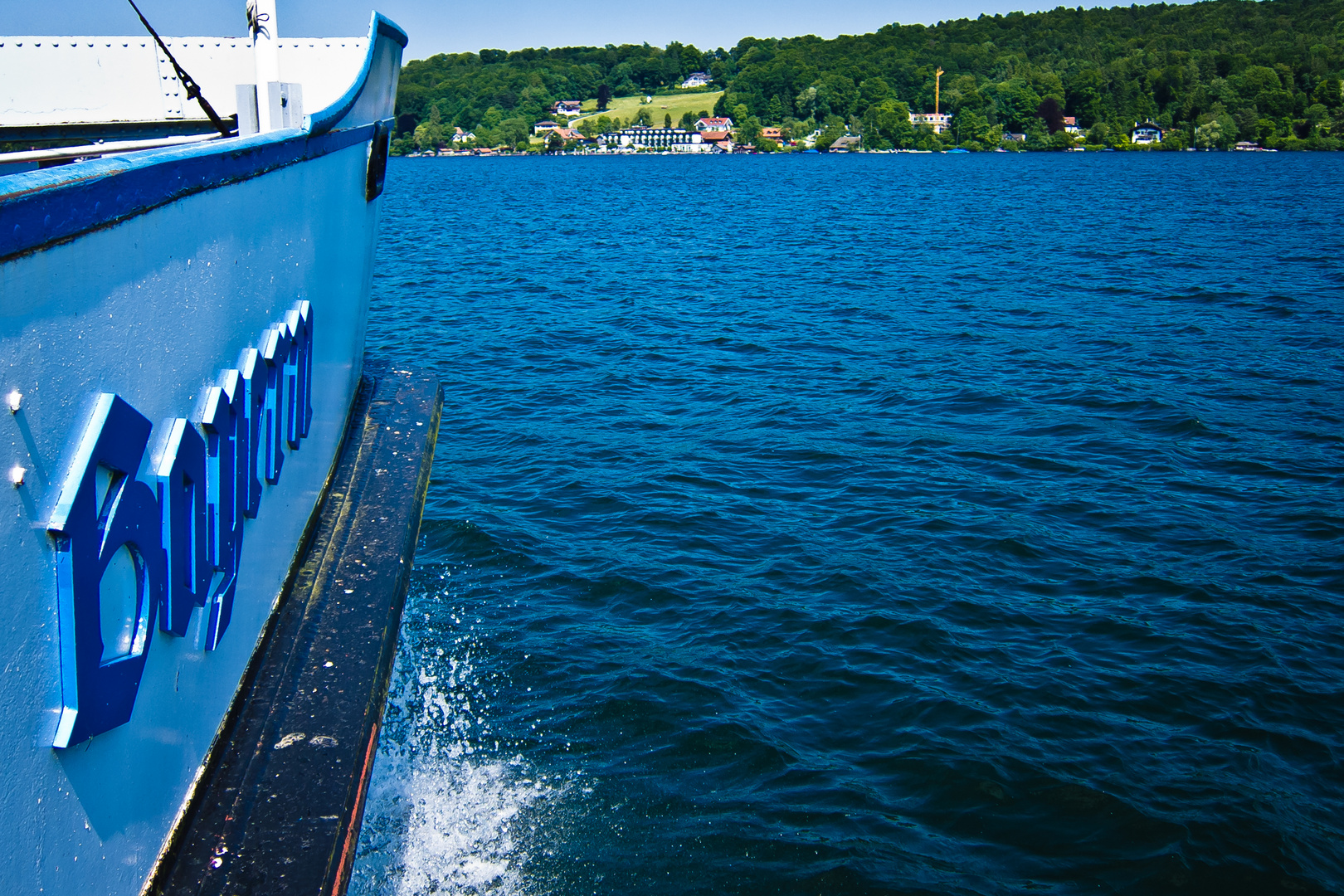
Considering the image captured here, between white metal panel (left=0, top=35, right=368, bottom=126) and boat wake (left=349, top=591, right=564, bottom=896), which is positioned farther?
white metal panel (left=0, top=35, right=368, bottom=126)

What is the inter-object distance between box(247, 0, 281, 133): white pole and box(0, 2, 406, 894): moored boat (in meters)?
0.47

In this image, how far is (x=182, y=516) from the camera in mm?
2451

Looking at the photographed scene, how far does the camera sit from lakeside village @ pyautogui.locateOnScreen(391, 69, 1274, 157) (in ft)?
457

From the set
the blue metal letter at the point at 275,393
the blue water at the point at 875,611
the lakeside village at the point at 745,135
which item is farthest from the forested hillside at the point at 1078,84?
the blue metal letter at the point at 275,393

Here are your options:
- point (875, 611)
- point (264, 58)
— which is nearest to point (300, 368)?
point (264, 58)

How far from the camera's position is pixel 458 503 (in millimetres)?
9727

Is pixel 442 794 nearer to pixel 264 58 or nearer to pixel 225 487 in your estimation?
pixel 225 487

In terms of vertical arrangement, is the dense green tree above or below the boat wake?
above

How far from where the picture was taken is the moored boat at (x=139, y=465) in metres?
1.69

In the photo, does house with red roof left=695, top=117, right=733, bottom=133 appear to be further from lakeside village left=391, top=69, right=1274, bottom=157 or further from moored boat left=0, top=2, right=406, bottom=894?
moored boat left=0, top=2, right=406, bottom=894

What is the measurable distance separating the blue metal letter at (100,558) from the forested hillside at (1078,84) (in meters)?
110

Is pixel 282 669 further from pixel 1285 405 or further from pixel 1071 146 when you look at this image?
pixel 1071 146

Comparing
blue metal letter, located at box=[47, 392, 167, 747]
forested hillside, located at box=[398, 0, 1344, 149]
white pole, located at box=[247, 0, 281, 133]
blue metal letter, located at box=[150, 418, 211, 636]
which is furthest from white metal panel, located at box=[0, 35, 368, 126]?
forested hillside, located at box=[398, 0, 1344, 149]

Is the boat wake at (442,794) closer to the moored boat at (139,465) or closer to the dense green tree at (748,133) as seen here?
the moored boat at (139,465)
